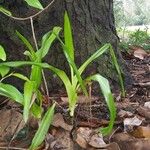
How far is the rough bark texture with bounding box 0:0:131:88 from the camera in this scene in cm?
157

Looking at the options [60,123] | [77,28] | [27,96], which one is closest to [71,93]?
[60,123]

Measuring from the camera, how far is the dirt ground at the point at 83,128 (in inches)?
47.8

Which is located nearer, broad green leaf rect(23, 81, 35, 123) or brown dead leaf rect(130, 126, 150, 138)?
broad green leaf rect(23, 81, 35, 123)

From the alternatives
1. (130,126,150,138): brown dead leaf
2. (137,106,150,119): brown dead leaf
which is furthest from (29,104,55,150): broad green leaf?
(137,106,150,119): brown dead leaf

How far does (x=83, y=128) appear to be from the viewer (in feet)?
4.29

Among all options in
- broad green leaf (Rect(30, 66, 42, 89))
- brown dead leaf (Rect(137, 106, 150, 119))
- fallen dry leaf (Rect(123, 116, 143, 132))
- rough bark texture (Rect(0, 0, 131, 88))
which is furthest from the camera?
rough bark texture (Rect(0, 0, 131, 88))

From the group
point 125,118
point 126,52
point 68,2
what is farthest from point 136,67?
point 125,118

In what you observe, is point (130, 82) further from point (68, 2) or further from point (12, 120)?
point (12, 120)

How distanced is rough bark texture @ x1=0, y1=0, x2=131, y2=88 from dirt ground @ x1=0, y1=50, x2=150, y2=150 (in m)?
0.22

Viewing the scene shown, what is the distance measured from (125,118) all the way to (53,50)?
17.3 inches

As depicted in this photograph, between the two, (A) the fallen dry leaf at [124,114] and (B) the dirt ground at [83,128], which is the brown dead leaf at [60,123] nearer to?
(B) the dirt ground at [83,128]

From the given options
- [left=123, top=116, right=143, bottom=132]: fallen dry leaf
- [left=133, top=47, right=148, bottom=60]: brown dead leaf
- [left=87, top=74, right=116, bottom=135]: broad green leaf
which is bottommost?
[left=133, top=47, right=148, bottom=60]: brown dead leaf

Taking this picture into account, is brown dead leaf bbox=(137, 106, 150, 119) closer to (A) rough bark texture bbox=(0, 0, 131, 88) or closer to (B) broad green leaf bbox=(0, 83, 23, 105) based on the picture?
(A) rough bark texture bbox=(0, 0, 131, 88)

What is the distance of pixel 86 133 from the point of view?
128 centimetres
